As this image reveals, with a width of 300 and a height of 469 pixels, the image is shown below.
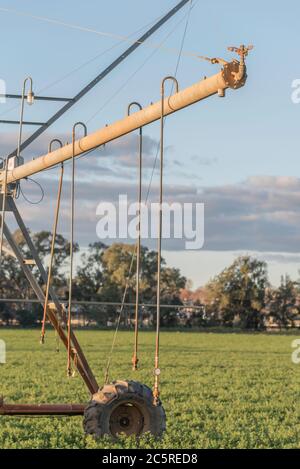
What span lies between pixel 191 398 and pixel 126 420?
940 cm

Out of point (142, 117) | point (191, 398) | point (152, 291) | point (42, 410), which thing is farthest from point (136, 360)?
point (152, 291)

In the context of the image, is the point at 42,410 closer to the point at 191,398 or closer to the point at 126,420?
the point at 126,420

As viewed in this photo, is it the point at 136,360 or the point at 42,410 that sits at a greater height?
the point at 136,360

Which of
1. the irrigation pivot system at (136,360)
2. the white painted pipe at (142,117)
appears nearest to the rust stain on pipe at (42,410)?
the irrigation pivot system at (136,360)

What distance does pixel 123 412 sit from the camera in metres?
11.0

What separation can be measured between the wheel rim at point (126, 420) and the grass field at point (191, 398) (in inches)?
6.6

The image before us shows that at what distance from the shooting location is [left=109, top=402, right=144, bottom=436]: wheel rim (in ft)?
36.0

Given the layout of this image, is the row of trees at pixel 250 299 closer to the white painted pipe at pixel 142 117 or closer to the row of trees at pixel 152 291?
the row of trees at pixel 152 291

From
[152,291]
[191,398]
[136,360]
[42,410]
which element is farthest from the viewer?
[152,291]

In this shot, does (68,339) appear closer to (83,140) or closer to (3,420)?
(83,140)

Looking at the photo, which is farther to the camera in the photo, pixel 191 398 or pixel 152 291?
pixel 152 291

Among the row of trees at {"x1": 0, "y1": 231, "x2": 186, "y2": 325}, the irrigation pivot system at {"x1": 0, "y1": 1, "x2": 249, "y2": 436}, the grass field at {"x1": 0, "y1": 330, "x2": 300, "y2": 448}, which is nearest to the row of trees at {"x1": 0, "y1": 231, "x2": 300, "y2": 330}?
the row of trees at {"x1": 0, "y1": 231, "x2": 186, "y2": 325}

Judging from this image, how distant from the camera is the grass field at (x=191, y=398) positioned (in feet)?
45.0

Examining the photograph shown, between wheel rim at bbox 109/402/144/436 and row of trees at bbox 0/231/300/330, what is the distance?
6709cm
